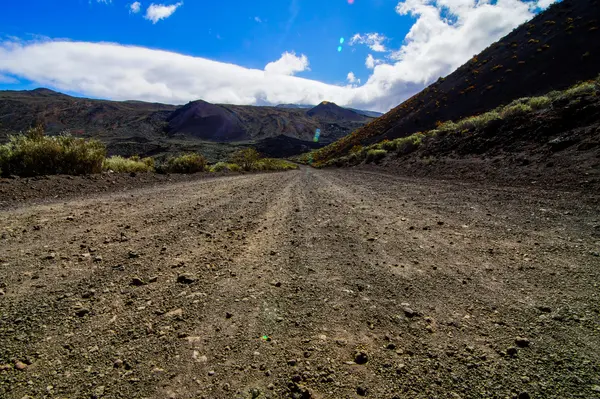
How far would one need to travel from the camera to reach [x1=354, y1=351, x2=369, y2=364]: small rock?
80.4 inches

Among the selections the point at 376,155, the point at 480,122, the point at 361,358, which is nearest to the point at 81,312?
the point at 361,358

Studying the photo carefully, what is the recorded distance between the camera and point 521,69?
33.9 m

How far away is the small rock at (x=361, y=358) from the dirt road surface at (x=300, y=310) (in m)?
0.02

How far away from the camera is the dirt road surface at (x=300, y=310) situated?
72.8 inches

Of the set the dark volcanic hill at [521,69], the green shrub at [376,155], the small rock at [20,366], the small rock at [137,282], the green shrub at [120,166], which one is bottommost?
the small rock at [20,366]

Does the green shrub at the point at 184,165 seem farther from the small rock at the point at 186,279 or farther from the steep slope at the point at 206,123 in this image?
the steep slope at the point at 206,123

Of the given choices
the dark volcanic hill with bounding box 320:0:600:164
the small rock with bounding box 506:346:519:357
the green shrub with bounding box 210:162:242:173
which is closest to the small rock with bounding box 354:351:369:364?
the small rock with bounding box 506:346:519:357

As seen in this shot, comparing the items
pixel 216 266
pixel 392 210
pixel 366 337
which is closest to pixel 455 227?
pixel 392 210

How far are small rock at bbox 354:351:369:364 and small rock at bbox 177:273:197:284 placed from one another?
1.91 meters

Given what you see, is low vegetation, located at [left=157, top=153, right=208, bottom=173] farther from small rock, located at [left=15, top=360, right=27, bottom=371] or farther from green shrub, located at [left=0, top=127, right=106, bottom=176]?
small rock, located at [left=15, top=360, right=27, bottom=371]

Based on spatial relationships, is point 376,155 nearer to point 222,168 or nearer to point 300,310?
point 222,168

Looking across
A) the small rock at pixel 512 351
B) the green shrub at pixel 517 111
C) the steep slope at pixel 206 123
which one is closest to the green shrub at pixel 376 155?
the green shrub at pixel 517 111

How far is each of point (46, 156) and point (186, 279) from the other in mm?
9641

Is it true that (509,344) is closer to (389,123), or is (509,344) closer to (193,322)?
(193,322)
